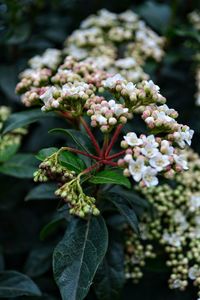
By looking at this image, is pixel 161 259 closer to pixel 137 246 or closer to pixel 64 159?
pixel 137 246

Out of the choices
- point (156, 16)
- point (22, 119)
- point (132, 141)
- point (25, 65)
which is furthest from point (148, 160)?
point (156, 16)

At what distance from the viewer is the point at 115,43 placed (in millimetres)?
3230

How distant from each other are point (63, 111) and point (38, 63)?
0.90 metres

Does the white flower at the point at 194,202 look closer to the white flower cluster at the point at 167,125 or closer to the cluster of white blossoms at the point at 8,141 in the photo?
the white flower cluster at the point at 167,125

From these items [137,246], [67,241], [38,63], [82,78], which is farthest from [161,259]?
[38,63]

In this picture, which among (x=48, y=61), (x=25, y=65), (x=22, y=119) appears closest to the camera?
(x=22, y=119)

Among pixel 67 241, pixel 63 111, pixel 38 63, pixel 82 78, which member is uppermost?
pixel 38 63

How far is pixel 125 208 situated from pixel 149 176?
0.93ft

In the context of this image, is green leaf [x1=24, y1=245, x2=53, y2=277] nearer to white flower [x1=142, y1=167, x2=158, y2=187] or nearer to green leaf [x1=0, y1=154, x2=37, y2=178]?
green leaf [x1=0, y1=154, x2=37, y2=178]

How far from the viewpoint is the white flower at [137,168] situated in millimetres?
1742

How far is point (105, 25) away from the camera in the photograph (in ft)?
10.6

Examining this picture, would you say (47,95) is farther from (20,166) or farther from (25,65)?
(25,65)

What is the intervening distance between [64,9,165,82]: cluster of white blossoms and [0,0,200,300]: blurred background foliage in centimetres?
14

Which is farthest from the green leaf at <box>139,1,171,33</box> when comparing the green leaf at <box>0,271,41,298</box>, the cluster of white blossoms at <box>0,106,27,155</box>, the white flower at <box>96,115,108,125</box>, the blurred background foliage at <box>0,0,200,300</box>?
the green leaf at <box>0,271,41,298</box>
